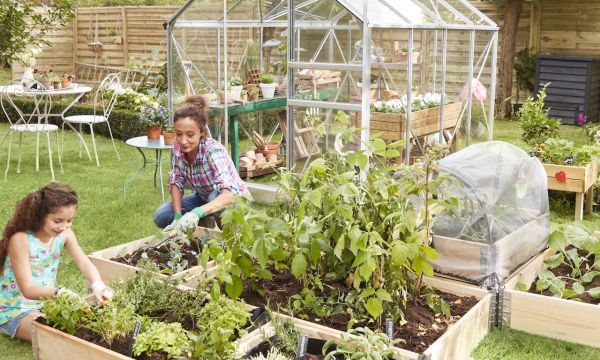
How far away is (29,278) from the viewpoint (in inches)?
131

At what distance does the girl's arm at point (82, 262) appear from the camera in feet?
11.3

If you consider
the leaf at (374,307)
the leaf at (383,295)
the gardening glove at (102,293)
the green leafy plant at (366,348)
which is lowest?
the green leafy plant at (366,348)

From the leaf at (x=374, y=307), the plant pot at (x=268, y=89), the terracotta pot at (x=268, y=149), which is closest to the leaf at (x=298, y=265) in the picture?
the leaf at (x=374, y=307)

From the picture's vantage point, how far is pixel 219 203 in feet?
14.6

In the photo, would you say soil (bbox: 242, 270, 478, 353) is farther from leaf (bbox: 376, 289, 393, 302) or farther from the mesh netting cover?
the mesh netting cover

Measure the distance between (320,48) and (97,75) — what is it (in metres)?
9.28

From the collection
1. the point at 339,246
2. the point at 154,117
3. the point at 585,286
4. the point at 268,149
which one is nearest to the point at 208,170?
the point at 339,246

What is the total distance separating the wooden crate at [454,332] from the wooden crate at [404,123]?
251cm

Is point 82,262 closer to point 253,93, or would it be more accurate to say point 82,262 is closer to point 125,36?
point 253,93

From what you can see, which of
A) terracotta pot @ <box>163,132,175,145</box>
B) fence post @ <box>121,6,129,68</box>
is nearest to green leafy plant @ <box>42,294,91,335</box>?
terracotta pot @ <box>163,132,175,145</box>

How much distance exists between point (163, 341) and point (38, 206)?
995 millimetres

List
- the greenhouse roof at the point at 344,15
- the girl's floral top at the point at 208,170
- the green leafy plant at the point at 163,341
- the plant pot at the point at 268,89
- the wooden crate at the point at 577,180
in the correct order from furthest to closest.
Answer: the plant pot at the point at 268,89
the greenhouse roof at the point at 344,15
the wooden crate at the point at 577,180
the girl's floral top at the point at 208,170
the green leafy plant at the point at 163,341

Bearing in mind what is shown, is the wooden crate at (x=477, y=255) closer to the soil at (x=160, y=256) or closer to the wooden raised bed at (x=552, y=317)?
the wooden raised bed at (x=552, y=317)

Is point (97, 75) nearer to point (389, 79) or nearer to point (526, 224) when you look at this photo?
point (389, 79)
